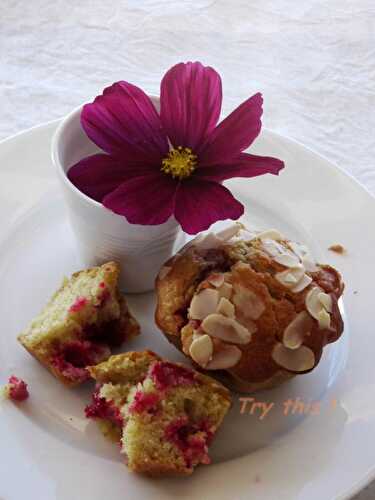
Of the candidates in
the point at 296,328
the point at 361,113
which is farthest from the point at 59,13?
the point at 296,328

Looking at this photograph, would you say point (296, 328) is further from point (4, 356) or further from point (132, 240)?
point (4, 356)

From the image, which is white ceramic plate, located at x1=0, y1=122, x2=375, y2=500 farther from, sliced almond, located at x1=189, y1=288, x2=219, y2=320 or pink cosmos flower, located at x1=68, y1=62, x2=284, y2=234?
pink cosmos flower, located at x1=68, y1=62, x2=284, y2=234

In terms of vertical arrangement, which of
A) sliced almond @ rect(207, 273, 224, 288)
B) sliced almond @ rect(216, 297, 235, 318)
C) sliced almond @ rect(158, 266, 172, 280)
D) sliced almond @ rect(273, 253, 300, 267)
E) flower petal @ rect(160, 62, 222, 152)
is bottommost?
sliced almond @ rect(273, 253, 300, 267)

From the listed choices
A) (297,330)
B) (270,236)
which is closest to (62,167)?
(270,236)

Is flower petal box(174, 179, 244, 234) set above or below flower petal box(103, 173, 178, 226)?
below

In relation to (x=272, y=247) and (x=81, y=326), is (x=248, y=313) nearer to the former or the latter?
(x=272, y=247)

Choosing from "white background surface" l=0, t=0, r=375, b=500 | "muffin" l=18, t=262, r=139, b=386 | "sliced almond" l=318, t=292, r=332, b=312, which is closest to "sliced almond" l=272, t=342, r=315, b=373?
"sliced almond" l=318, t=292, r=332, b=312
